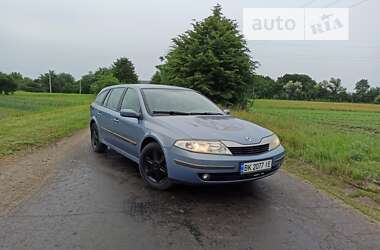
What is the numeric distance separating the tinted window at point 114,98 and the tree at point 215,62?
37.0ft

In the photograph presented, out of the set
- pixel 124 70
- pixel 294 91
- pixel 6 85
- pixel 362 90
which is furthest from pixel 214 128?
pixel 362 90

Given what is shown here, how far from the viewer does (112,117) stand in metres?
6.27

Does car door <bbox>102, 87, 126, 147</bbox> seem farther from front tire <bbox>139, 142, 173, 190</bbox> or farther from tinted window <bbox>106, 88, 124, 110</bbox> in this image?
front tire <bbox>139, 142, 173, 190</bbox>

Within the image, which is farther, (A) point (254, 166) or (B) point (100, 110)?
(B) point (100, 110)

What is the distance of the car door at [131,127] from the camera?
205 inches

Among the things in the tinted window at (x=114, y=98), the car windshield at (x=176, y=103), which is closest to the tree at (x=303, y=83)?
the tinted window at (x=114, y=98)

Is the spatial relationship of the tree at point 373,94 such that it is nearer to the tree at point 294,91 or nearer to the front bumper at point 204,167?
the tree at point 294,91

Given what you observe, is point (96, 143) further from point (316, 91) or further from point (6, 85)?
point (316, 91)

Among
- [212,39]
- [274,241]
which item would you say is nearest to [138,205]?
[274,241]

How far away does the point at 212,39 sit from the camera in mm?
18531

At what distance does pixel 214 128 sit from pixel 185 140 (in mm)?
537

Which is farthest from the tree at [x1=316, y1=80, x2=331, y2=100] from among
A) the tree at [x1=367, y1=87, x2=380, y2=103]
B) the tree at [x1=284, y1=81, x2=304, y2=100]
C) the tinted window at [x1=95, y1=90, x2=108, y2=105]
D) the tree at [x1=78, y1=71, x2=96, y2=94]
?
the tinted window at [x1=95, y1=90, x2=108, y2=105]

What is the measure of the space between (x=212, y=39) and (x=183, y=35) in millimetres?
1892

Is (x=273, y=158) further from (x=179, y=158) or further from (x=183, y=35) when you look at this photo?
(x=183, y=35)
